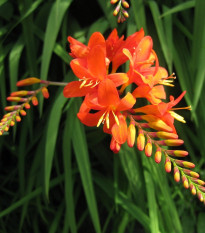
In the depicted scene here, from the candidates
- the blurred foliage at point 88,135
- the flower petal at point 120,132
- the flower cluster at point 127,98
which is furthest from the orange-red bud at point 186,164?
the blurred foliage at point 88,135

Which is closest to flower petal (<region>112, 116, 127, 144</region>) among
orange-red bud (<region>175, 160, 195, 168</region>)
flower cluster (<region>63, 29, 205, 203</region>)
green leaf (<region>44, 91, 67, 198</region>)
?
flower cluster (<region>63, 29, 205, 203</region>)

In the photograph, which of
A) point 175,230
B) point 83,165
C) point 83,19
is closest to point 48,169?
point 83,165

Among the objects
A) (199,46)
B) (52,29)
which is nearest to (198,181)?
(199,46)

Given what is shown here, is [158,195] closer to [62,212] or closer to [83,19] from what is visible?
[62,212]

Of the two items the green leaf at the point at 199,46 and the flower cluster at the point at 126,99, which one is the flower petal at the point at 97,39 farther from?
the green leaf at the point at 199,46

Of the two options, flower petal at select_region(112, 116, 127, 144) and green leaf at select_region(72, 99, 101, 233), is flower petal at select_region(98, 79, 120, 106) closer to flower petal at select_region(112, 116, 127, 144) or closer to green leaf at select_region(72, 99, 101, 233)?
flower petal at select_region(112, 116, 127, 144)

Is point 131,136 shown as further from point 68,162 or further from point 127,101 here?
point 68,162
